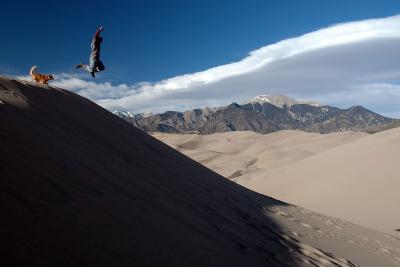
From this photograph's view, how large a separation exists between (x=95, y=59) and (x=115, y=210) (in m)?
7.04

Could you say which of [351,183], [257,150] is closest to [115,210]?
[351,183]

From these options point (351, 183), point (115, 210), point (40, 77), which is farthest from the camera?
point (351, 183)

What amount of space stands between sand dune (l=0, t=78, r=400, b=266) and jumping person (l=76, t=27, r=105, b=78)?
104cm

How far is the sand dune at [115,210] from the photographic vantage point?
3365 mm

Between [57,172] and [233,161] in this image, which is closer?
[57,172]

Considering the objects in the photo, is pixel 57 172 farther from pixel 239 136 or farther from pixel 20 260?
pixel 239 136

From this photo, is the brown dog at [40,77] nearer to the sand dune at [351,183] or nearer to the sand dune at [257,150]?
the sand dune at [351,183]

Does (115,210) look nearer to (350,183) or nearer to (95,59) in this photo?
(95,59)

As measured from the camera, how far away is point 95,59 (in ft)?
35.5

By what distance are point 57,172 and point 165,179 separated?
10.1ft

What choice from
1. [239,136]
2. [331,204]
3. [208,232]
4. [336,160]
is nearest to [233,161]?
[336,160]

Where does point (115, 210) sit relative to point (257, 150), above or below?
above

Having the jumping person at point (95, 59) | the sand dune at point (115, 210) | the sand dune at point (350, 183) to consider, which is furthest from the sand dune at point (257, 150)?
the sand dune at point (115, 210)

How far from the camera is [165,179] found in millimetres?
7602
